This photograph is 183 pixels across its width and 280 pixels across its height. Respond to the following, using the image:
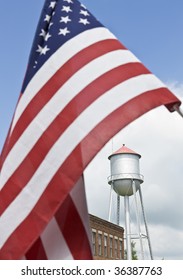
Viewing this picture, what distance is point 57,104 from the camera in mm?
4461

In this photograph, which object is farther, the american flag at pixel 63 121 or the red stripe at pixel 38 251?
the red stripe at pixel 38 251

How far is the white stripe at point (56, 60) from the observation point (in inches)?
180

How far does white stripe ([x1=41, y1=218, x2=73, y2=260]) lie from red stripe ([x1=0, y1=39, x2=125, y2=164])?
2.51ft

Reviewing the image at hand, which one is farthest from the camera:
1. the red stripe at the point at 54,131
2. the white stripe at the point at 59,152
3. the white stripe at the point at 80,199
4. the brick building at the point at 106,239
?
the brick building at the point at 106,239

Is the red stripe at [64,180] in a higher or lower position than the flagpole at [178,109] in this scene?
lower

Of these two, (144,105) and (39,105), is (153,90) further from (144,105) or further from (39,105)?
(39,105)

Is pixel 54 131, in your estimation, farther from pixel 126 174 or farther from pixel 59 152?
pixel 126 174

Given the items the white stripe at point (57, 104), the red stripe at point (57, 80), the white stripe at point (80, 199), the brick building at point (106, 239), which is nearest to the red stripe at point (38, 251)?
the white stripe at point (80, 199)

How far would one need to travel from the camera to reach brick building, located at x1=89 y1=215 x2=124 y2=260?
118ft

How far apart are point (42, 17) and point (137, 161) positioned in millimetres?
36686

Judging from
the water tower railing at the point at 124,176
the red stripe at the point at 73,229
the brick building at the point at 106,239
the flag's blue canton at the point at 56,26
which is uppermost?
the water tower railing at the point at 124,176

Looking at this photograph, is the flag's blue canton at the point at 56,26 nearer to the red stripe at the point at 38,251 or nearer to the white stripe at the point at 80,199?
the white stripe at the point at 80,199

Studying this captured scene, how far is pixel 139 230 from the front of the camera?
39.6m

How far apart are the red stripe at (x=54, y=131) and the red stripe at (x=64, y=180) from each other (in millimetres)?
229
